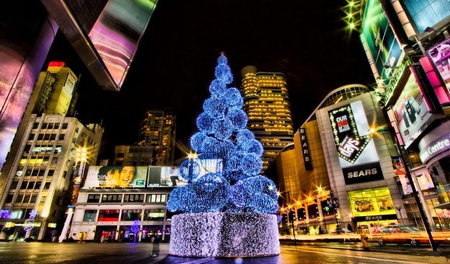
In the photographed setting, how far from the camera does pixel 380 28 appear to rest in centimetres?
2648

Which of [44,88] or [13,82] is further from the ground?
[44,88]

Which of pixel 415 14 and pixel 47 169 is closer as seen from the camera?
pixel 415 14

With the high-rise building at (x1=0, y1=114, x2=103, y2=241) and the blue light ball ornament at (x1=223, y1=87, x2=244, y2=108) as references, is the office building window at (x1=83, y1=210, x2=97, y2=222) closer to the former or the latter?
the high-rise building at (x1=0, y1=114, x2=103, y2=241)

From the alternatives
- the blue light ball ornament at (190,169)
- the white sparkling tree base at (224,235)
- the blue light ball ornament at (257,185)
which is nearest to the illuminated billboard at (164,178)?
the blue light ball ornament at (190,169)

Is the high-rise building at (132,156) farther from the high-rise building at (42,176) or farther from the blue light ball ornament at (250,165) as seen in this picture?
the blue light ball ornament at (250,165)

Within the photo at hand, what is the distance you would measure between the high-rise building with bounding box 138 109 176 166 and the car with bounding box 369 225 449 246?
335 ft

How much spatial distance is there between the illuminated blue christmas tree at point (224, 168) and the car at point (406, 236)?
43.7ft

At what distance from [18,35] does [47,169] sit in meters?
65.8

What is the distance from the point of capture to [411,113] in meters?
23.5

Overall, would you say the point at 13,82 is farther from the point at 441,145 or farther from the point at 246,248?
the point at 441,145

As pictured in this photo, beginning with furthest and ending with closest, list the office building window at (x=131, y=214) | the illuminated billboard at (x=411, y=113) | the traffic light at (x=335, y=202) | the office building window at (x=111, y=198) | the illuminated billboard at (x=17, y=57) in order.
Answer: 1. the office building window at (x=111, y=198)
2. the office building window at (x=131, y=214)
3. the traffic light at (x=335, y=202)
4. the illuminated billboard at (x=411, y=113)
5. the illuminated billboard at (x=17, y=57)

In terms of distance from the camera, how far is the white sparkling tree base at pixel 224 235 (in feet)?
25.3

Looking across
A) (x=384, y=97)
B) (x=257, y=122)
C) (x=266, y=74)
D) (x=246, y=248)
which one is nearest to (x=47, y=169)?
(x=246, y=248)

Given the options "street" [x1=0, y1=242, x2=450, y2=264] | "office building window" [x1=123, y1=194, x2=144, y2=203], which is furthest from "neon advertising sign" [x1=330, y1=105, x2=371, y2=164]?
"office building window" [x1=123, y1=194, x2=144, y2=203]
